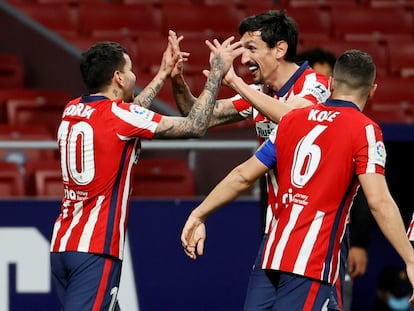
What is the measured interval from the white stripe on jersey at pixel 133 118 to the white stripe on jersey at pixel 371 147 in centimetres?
124

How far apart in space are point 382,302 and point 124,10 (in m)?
4.62

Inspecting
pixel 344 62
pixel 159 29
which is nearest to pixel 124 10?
pixel 159 29

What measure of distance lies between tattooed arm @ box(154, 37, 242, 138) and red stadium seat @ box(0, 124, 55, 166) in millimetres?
3063

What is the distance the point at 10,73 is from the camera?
10.8 m

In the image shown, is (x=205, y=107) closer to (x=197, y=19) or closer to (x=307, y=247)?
(x=307, y=247)

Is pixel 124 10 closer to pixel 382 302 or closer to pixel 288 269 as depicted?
pixel 382 302

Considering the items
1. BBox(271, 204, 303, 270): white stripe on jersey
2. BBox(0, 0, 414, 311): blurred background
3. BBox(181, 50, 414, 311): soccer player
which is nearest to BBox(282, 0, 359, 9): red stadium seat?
BBox(0, 0, 414, 311): blurred background

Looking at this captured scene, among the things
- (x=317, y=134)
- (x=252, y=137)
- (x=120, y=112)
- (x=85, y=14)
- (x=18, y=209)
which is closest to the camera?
(x=317, y=134)

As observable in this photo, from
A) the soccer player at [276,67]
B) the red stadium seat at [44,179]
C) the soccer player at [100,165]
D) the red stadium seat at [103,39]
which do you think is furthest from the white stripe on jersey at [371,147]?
the red stadium seat at [103,39]

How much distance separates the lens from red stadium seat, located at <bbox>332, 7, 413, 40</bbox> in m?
12.7

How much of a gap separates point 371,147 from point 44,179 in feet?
12.3

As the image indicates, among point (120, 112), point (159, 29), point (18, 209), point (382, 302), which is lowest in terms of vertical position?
point (382, 302)

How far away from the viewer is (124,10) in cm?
1202

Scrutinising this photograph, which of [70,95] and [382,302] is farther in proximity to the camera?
[70,95]
